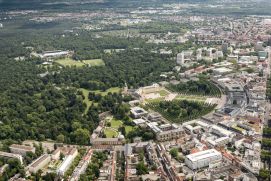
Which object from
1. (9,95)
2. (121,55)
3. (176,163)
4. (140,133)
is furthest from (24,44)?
(176,163)


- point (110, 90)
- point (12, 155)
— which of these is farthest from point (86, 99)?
point (12, 155)

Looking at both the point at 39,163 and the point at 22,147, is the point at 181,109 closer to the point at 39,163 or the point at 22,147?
the point at 39,163

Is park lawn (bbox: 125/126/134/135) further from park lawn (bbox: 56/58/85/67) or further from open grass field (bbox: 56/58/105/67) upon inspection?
park lawn (bbox: 56/58/85/67)

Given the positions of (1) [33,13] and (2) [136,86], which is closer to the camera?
(2) [136,86]

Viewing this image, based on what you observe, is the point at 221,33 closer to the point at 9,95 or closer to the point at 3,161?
the point at 9,95

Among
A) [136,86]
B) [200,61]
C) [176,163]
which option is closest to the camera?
[176,163]

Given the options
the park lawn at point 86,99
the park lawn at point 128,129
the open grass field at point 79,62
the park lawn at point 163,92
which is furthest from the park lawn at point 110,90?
the open grass field at point 79,62

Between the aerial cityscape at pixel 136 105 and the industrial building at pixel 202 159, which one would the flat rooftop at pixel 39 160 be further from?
the industrial building at pixel 202 159
